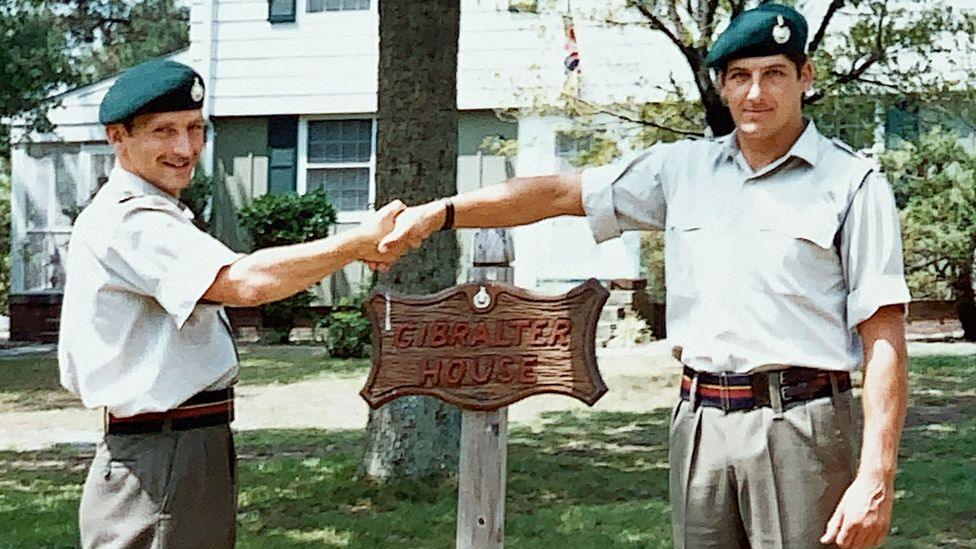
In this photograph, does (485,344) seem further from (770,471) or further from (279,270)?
(770,471)

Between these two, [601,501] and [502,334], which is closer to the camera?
[502,334]

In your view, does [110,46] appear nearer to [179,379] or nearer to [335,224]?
[335,224]

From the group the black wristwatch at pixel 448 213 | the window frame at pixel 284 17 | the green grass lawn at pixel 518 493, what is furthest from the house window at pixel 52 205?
the black wristwatch at pixel 448 213

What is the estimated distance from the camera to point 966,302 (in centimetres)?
1495

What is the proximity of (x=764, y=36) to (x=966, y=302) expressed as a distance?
41.6 ft

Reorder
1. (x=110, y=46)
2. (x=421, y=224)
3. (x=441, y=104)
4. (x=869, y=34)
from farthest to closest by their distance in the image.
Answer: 1. (x=110, y=46)
2. (x=869, y=34)
3. (x=441, y=104)
4. (x=421, y=224)

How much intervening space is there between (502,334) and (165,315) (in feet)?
3.23

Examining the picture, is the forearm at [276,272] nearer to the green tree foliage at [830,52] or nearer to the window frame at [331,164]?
the green tree foliage at [830,52]

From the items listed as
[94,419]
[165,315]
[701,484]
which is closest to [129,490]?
[165,315]

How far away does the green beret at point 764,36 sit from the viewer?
10.5 feet

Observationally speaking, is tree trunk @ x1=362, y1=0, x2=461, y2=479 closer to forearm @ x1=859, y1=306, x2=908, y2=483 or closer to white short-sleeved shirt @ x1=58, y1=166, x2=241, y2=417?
white short-sleeved shirt @ x1=58, y1=166, x2=241, y2=417

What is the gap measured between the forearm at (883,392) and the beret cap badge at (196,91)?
1691 mm

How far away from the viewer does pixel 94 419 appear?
10.3m

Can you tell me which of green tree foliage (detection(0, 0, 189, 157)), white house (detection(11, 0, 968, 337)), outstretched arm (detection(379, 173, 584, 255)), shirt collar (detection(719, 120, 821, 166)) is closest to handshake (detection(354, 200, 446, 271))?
outstretched arm (detection(379, 173, 584, 255))
